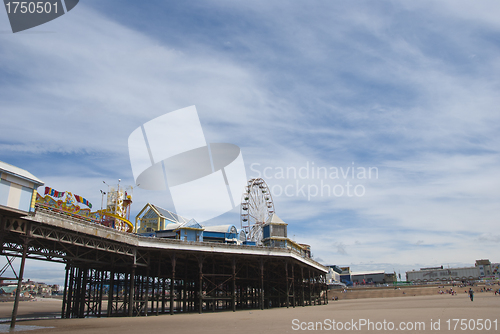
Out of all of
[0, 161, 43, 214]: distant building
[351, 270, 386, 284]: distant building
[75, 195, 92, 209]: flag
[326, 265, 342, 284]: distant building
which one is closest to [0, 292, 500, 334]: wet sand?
[0, 161, 43, 214]: distant building

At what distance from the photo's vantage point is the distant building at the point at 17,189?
22.0 m

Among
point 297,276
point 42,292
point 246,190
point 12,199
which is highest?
point 246,190

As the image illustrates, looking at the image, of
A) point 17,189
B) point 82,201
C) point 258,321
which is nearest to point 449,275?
point 258,321

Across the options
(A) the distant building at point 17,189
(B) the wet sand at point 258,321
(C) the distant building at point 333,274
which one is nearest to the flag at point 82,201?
(A) the distant building at point 17,189

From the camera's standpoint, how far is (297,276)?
231ft

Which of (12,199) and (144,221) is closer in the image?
(12,199)

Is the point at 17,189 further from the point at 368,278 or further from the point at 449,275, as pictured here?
the point at 449,275

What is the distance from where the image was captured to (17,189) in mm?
22922

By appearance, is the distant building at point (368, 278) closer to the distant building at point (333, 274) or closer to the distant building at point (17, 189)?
the distant building at point (333, 274)

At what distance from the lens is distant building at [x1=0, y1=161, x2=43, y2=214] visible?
72.1 feet

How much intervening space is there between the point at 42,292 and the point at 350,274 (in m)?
162

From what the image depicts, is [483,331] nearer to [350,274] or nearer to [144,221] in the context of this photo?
[144,221]

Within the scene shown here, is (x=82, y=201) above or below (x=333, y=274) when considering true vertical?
above

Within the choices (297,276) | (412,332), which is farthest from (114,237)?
(297,276)
